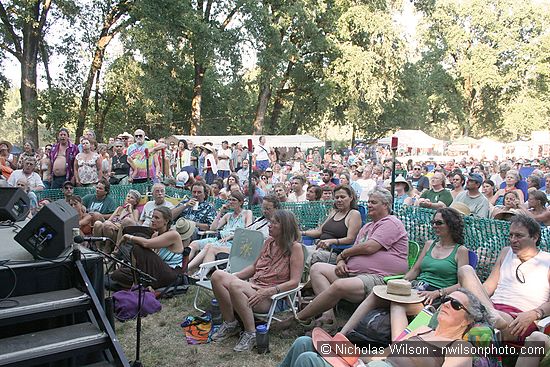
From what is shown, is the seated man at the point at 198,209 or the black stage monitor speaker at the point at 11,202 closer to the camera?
the black stage monitor speaker at the point at 11,202

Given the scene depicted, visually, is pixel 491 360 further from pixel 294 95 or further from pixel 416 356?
pixel 294 95

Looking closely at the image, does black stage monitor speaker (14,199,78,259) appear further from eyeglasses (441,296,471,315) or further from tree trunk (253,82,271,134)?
tree trunk (253,82,271,134)

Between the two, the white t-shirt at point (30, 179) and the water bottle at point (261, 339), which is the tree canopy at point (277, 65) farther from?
the water bottle at point (261, 339)

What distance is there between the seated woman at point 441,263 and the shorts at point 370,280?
9.9 inches

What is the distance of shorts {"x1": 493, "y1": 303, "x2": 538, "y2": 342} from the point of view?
3.13m

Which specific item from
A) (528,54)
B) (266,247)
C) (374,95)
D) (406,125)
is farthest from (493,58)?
(266,247)

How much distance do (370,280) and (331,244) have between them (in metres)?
1.08

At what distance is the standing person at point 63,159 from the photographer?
8.27m

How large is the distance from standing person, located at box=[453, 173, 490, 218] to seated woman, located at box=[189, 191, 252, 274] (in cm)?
306

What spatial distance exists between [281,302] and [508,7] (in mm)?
39614

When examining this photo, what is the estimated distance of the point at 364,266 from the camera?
4.24 meters

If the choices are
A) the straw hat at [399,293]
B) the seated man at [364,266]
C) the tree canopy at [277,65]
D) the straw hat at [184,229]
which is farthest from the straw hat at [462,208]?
the tree canopy at [277,65]

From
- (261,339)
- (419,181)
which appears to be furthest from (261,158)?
(261,339)

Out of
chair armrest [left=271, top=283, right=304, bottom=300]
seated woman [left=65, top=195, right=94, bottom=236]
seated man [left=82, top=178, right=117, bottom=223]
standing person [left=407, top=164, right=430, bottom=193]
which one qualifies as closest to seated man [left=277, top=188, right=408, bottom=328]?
chair armrest [left=271, top=283, right=304, bottom=300]
